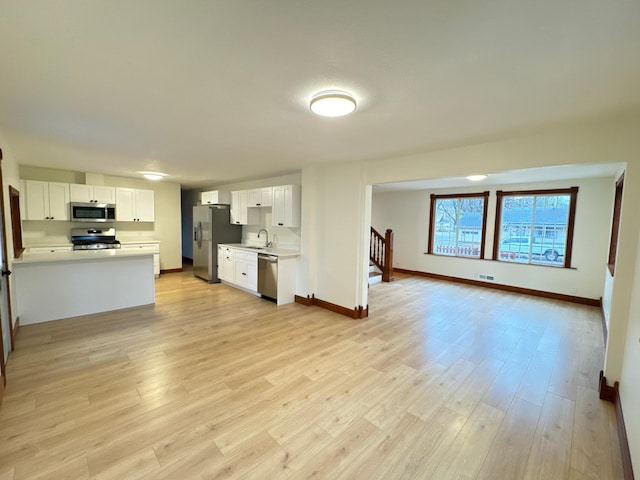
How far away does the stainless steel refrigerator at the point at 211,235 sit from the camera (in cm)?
666

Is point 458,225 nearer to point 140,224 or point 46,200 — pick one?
point 140,224

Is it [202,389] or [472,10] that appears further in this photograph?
[202,389]

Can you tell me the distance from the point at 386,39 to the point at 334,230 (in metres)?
3.50

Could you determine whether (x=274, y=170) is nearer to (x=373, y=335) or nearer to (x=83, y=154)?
(x=83, y=154)

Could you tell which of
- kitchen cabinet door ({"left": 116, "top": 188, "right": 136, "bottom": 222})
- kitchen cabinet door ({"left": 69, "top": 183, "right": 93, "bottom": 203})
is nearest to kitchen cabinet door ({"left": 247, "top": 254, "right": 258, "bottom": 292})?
kitchen cabinet door ({"left": 116, "top": 188, "right": 136, "bottom": 222})

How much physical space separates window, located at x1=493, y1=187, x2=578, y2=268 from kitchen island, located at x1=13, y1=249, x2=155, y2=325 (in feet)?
24.6

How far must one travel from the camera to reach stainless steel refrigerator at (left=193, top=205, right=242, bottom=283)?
6.66 metres

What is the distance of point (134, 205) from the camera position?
6.68m

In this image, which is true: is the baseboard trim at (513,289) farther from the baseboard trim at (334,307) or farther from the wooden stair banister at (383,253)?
the baseboard trim at (334,307)

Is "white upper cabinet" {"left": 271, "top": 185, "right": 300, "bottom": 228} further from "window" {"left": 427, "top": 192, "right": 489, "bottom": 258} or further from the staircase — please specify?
"window" {"left": 427, "top": 192, "right": 489, "bottom": 258}

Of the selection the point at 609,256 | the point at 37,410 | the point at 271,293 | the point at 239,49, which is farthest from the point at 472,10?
the point at 609,256

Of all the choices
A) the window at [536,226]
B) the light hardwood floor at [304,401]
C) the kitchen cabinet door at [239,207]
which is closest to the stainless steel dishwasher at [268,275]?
the light hardwood floor at [304,401]

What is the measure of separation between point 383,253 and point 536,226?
3.41 metres

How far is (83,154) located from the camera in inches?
167
